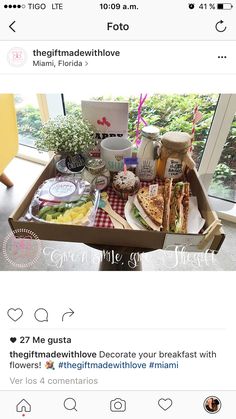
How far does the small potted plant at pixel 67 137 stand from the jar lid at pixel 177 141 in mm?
232

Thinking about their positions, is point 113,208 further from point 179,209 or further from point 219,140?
point 219,140

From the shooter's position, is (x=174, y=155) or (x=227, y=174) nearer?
(x=174, y=155)

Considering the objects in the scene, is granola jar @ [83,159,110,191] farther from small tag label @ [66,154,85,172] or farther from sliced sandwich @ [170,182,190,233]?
sliced sandwich @ [170,182,190,233]

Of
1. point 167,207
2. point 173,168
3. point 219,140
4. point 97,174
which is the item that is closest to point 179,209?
point 167,207
